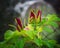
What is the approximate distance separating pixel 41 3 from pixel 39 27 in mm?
1108

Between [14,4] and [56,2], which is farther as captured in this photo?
[56,2]

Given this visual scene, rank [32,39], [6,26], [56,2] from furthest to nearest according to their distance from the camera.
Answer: [56,2] < [6,26] < [32,39]

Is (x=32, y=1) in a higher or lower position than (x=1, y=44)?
higher

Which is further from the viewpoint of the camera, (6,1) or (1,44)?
(6,1)

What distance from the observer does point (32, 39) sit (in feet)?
3.35

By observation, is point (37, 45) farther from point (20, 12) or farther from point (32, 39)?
point (20, 12)

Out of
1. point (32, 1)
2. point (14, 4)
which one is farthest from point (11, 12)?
point (32, 1)

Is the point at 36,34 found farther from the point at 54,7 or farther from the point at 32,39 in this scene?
the point at 54,7

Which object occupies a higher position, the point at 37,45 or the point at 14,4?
the point at 14,4

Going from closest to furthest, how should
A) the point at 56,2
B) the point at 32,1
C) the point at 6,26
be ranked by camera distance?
the point at 6,26 < the point at 32,1 < the point at 56,2

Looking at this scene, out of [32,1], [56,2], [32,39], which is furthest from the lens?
[56,2]

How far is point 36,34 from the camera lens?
3.45 ft

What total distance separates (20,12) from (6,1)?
20cm

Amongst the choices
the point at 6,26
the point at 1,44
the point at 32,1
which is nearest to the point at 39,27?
the point at 1,44
